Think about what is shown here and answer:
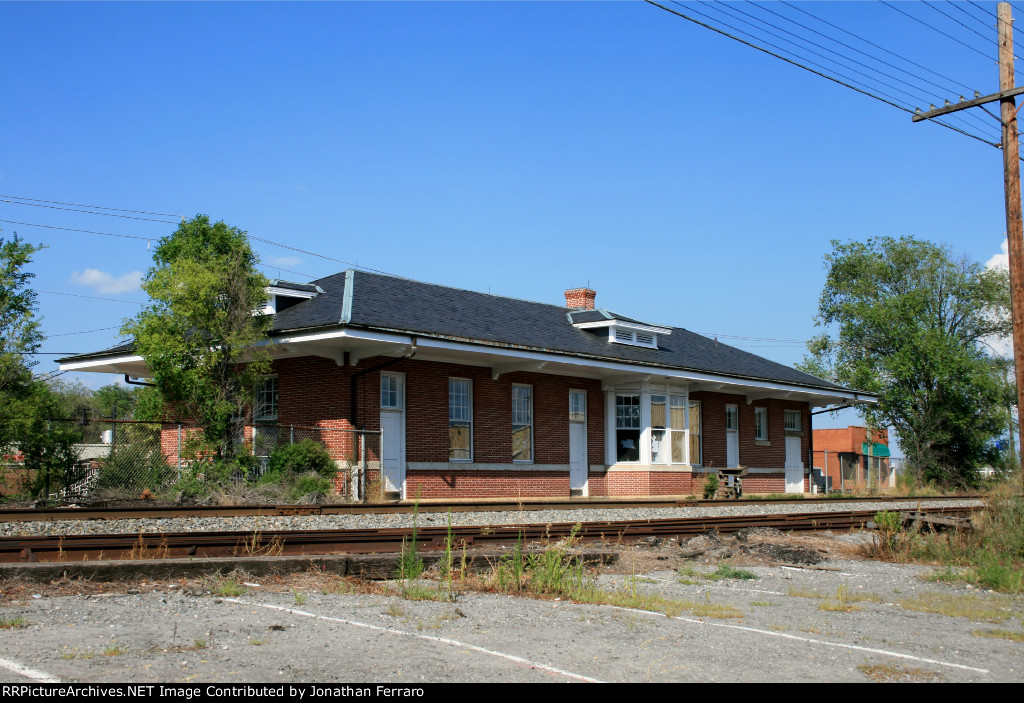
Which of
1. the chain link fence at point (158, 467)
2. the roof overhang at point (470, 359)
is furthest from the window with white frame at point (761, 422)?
the chain link fence at point (158, 467)

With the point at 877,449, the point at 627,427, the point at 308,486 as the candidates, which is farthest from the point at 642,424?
the point at 877,449

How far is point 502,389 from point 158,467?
8.40 meters

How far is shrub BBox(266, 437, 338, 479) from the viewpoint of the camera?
19250 mm

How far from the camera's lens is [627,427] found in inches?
1065

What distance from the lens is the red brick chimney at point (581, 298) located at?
104 ft

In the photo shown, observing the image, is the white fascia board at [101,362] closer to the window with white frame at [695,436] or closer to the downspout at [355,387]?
the downspout at [355,387]

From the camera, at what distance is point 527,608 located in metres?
8.04

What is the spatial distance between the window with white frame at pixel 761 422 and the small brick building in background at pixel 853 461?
328 centimetres

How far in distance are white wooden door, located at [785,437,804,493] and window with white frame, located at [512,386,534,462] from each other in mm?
12940

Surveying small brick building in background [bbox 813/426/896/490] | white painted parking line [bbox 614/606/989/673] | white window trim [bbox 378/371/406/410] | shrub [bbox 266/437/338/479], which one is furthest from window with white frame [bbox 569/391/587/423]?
white painted parking line [bbox 614/606/989/673]

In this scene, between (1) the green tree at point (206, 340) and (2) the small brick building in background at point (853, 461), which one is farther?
(2) the small brick building in background at point (853, 461)

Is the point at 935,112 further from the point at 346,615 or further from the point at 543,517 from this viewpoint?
the point at 346,615

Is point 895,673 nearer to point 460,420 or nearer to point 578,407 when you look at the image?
point 460,420

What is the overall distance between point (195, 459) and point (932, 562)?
13.4 meters
